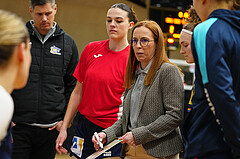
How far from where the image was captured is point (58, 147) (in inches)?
118

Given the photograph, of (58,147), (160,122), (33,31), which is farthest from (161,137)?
(33,31)

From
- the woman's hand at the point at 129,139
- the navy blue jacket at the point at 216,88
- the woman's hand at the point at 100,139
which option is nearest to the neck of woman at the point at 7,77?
the navy blue jacket at the point at 216,88

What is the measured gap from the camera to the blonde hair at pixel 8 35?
1.23 meters

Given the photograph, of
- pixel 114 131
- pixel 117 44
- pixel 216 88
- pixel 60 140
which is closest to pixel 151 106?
pixel 114 131

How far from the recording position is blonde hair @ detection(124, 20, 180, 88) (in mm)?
2304

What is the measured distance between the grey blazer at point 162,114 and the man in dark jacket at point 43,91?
1.12 meters

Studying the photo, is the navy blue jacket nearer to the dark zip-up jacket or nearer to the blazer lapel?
the blazer lapel

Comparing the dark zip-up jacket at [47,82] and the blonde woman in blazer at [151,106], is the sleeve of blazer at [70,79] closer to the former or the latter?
the dark zip-up jacket at [47,82]

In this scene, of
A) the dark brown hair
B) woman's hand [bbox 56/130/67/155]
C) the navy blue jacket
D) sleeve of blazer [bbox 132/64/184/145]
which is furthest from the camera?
the dark brown hair

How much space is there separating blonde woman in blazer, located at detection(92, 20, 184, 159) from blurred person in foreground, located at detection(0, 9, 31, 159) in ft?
3.34

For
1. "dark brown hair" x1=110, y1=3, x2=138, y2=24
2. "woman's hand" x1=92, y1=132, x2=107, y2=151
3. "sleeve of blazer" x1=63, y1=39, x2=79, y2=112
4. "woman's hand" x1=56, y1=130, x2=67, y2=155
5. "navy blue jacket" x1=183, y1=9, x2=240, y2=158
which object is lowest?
"woman's hand" x1=56, y1=130, x2=67, y2=155

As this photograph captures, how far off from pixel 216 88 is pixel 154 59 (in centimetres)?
84

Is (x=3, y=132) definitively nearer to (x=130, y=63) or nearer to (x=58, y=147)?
(x=130, y=63)

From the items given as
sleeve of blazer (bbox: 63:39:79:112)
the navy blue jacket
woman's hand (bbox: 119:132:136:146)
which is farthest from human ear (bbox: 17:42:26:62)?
sleeve of blazer (bbox: 63:39:79:112)
